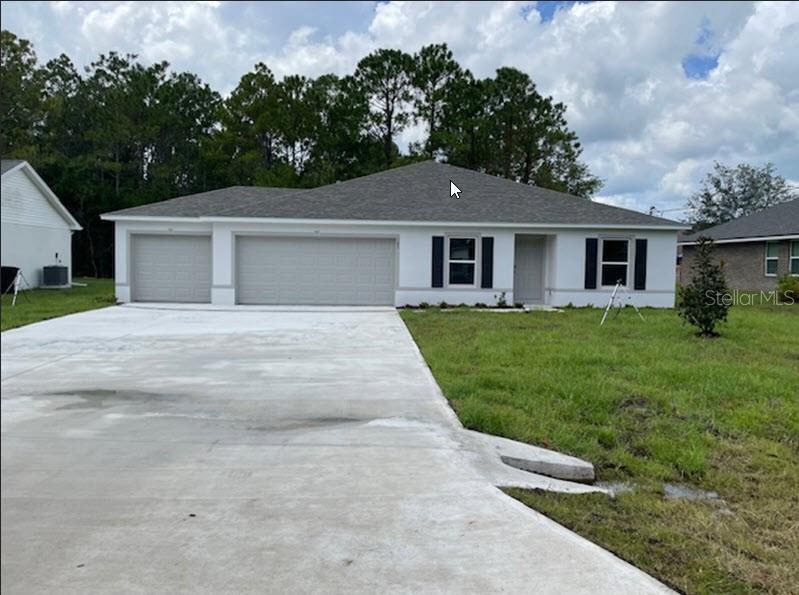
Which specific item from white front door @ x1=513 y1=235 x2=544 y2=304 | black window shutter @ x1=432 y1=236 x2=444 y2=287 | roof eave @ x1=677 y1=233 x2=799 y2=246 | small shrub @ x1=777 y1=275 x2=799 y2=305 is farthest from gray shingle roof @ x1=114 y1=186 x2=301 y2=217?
small shrub @ x1=777 y1=275 x2=799 y2=305

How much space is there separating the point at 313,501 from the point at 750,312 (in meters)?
16.5

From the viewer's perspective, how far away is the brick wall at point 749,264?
2514 cm

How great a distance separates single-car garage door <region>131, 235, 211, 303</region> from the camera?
17.8 m

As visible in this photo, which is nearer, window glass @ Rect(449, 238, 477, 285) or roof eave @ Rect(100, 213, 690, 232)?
roof eave @ Rect(100, 213, 690, 232)

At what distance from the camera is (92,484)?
13.3ft

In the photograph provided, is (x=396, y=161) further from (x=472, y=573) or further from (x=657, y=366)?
(x=472, y=573)

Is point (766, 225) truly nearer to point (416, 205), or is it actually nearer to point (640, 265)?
point (640, 265)

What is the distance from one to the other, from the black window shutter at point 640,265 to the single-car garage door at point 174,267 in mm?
11666

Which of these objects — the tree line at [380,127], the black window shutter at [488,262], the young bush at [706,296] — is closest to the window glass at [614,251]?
the black window shutter at [488,262]

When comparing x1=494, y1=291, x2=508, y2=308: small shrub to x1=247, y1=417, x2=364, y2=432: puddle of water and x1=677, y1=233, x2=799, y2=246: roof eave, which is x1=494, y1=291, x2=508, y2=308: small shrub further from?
x1=247, y1=417, x2=364, y2=432: puddle of water

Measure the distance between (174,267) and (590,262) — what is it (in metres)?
11.4

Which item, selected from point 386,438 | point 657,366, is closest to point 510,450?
point 386,438

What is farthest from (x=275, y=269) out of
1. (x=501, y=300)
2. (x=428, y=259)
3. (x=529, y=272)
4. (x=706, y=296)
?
(x=706, y=296)

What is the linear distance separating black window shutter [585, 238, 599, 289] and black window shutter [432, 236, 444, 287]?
3.94 m
